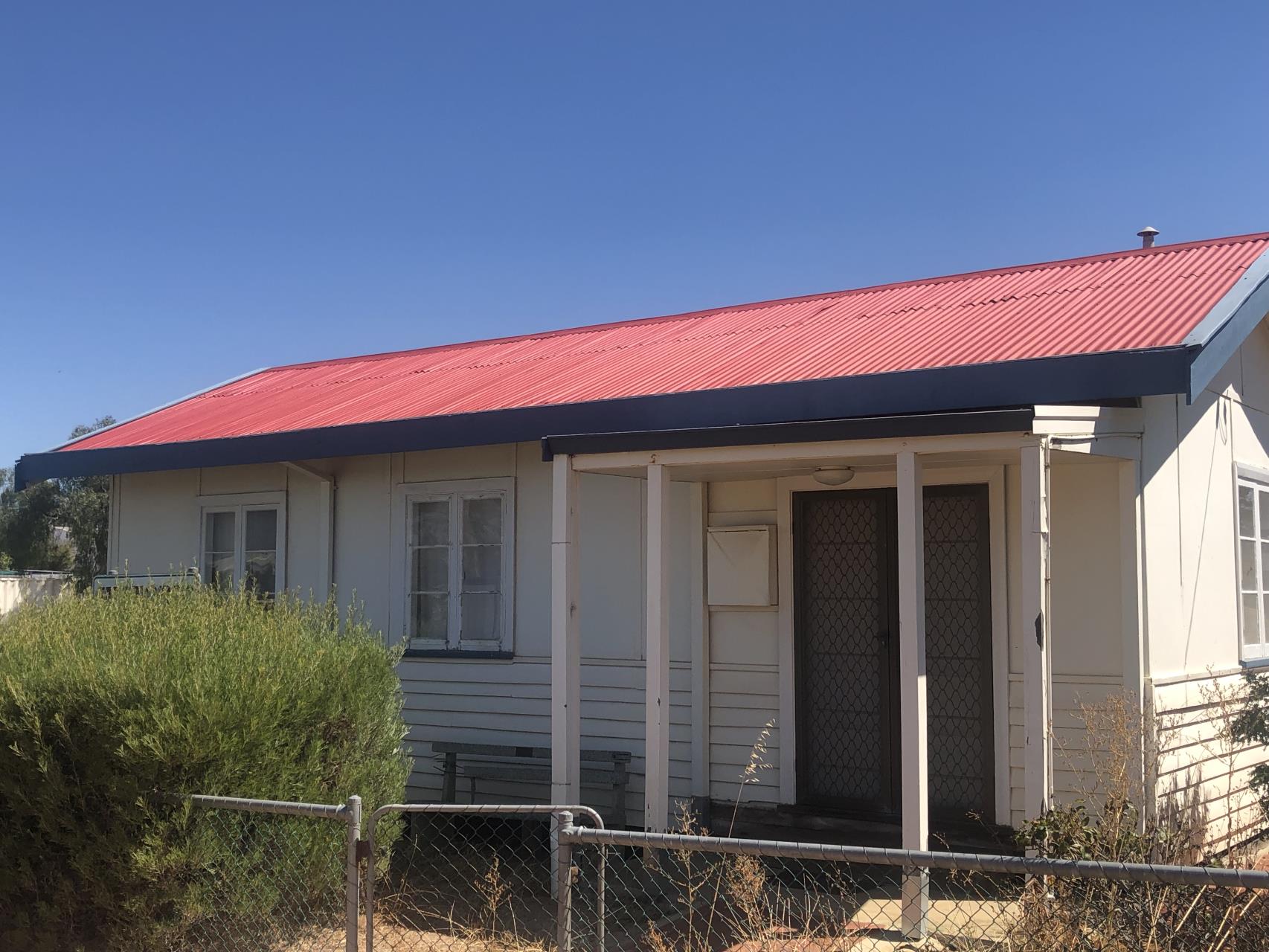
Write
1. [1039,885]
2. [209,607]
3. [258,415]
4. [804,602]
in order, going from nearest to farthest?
[1039,885]
[209,607]
[804,602]
[258,415]

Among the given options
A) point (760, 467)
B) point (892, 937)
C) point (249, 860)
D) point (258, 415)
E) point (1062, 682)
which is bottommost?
point (892, 937)

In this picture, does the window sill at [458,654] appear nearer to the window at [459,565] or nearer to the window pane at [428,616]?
the window at [459,565]

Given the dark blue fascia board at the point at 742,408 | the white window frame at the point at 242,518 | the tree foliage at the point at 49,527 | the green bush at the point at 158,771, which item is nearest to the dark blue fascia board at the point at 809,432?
the dark blue fascia board at the point at 742,408

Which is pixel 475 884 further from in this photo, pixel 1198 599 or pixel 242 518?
pixel 242 518

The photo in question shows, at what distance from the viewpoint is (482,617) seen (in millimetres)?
9945

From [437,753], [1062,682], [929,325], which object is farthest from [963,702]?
[437,753]

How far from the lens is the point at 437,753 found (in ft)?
32.3

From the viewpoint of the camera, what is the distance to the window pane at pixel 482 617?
9.86 m

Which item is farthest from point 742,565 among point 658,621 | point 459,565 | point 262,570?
point 262,570

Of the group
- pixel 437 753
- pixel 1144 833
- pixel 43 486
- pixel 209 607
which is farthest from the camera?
pixel 43 486

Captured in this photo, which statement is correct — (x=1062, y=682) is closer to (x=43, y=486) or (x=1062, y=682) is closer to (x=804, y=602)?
(x=804, y=602)

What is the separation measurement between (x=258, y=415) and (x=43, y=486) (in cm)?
3172

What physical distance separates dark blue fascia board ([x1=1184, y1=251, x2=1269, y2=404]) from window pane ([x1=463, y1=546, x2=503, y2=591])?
5.13 metres

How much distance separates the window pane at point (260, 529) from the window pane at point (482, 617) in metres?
2.22
